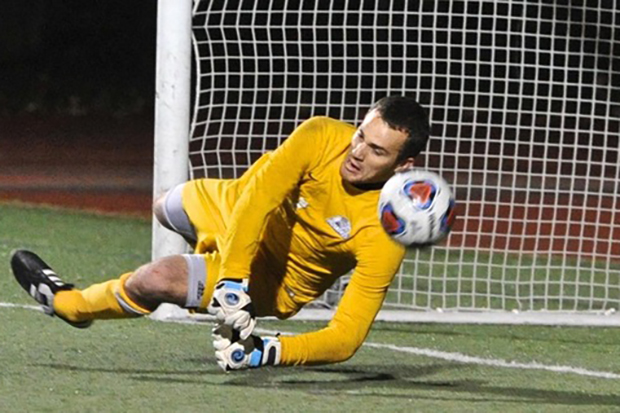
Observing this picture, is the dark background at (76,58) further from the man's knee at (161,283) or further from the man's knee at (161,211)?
the man's knee at (161,283)

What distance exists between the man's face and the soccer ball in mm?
96

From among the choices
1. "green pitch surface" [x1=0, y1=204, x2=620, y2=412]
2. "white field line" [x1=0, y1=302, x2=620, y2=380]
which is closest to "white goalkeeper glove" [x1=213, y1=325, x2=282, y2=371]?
"green pitch surface" [x1=0, y1=204, x2=620, y2=412]

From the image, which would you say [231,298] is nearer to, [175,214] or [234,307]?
[234,307]

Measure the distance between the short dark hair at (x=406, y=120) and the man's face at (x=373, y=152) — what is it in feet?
0.06

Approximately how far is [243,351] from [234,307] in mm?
137

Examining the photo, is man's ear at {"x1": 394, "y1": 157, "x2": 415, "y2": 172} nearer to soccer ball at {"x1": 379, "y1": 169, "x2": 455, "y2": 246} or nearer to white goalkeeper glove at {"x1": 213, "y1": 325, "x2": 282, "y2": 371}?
soccer ball at {"x1": 379, "y1": 169, "x2": 455, "y2": 246}

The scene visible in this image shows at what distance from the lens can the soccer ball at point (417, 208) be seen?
187 inches

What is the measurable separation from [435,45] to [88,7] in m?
15.4

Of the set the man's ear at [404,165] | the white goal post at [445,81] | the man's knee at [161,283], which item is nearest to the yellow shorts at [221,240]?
the man's knee at [161,283]

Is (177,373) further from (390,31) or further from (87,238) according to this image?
(87,238)

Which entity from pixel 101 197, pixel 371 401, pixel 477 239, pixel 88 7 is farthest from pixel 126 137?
pixel 371 401

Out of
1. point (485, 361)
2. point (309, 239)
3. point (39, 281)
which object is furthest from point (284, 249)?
point (485, 361)

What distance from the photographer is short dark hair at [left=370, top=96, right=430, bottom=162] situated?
16.0ft

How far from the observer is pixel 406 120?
193 inches
